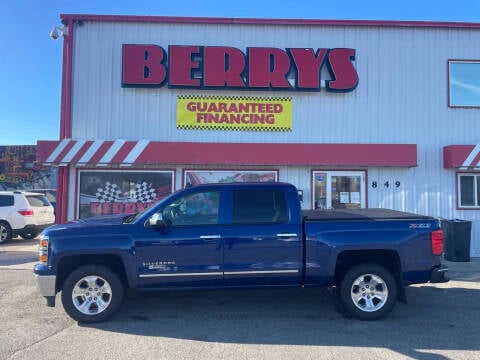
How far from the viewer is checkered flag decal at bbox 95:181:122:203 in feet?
35.0

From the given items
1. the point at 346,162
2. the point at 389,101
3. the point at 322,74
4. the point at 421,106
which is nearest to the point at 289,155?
the point at 346,162

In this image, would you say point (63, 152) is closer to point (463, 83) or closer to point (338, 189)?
point (338, 189)

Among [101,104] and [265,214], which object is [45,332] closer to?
[265,214]

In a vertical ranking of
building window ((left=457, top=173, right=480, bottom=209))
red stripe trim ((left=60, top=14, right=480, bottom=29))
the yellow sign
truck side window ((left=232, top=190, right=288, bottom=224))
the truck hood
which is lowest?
the truck hood

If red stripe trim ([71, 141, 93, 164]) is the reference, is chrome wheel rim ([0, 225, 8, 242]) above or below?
below

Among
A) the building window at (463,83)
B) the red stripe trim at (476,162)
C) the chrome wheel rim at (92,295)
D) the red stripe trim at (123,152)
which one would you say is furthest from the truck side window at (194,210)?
the building window at (463,83)

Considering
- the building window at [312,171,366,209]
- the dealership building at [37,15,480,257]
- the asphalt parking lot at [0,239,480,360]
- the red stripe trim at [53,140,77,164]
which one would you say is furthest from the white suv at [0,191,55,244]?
the building window at [312,171,366,209]

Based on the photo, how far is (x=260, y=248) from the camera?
534 centimetres

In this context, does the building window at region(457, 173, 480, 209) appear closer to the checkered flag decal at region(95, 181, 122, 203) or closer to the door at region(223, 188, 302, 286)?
the door at region(223, 188, 302, 286)

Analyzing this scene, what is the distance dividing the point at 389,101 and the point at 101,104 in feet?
26.2

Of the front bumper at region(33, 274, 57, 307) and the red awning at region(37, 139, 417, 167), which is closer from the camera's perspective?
the front bumper at region(33, 274, 57, 307)

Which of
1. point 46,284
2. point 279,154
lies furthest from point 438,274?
point 279,154

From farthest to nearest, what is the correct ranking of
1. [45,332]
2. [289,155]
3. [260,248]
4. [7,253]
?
[7,253] < [289,155] < [260,248] < [45,332]

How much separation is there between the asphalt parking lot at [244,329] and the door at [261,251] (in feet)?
1.97
